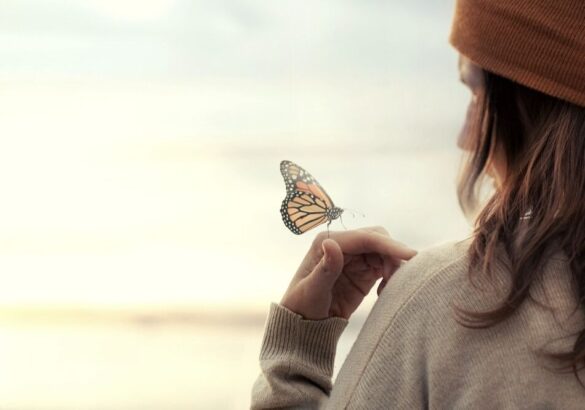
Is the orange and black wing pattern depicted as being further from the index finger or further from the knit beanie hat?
the knit beanie hat

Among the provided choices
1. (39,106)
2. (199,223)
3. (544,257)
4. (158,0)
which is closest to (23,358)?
(199,223)

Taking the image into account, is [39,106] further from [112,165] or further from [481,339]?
[481,339]

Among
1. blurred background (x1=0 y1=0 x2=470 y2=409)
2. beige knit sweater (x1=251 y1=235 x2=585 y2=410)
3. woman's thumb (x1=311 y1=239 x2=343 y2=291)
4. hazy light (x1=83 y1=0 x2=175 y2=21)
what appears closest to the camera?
beige knit sweater (x1=251 y1=235 x2=585 y2=410)

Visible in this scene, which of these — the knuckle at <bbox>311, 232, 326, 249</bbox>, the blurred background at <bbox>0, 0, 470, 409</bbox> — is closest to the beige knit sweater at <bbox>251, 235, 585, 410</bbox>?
the knuckle at <bbox>311, 232, 326, 249</bbox>

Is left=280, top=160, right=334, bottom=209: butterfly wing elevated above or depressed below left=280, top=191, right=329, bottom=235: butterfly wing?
above

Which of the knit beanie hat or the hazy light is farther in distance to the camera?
the hazy light

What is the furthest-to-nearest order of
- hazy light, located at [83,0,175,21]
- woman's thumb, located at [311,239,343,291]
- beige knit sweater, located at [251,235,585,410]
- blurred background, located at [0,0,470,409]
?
hazy light, located at [83,0,175,21]
blurred background, located at [0,0,470,409]
woman's thumb, located at [311,239,343,291]
beige knit sweater, located at [251,235,585,410]

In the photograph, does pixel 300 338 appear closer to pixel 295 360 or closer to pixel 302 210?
pixel 295 360
